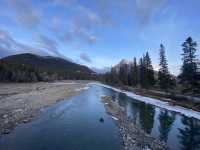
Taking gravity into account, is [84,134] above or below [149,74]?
below

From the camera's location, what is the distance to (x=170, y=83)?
55312mm

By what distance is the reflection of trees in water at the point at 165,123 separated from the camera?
1698 cm

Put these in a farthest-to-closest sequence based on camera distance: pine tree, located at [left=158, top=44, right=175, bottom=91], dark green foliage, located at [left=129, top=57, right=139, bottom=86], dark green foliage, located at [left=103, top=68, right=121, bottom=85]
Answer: dark green foliage, located at [left=103, top=68, right=121, bottom=85], dark green foliage, located at [left=129, top=57, right=139, bottom=86], pine tree, located at [left=158, top=44, right=175, bottom=91]

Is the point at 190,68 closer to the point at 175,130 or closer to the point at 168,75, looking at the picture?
the point at 168,75

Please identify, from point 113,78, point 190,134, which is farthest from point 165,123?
point 113,78

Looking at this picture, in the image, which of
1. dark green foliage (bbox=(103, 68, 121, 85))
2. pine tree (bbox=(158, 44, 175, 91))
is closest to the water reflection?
pine tree (bbox=(158, 44, 175, 91))

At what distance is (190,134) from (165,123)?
433 cm

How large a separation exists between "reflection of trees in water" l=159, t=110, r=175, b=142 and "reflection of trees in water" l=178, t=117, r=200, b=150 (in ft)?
4.63

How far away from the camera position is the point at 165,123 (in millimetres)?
21906

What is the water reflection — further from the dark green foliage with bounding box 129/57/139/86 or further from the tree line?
the dark green foliage with bounding box 129/57/139/86

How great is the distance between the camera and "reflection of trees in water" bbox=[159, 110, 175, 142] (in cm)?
1698

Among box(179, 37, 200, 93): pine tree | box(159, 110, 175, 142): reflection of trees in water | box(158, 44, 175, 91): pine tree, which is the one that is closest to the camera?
box(159, 110, 175, 142): reflection of trees in water

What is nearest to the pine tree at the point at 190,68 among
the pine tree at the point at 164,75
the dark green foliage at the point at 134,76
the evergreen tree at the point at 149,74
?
the pine tree at the point at 164,75

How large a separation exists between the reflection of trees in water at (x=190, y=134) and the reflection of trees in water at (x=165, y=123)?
1411 millimetres
